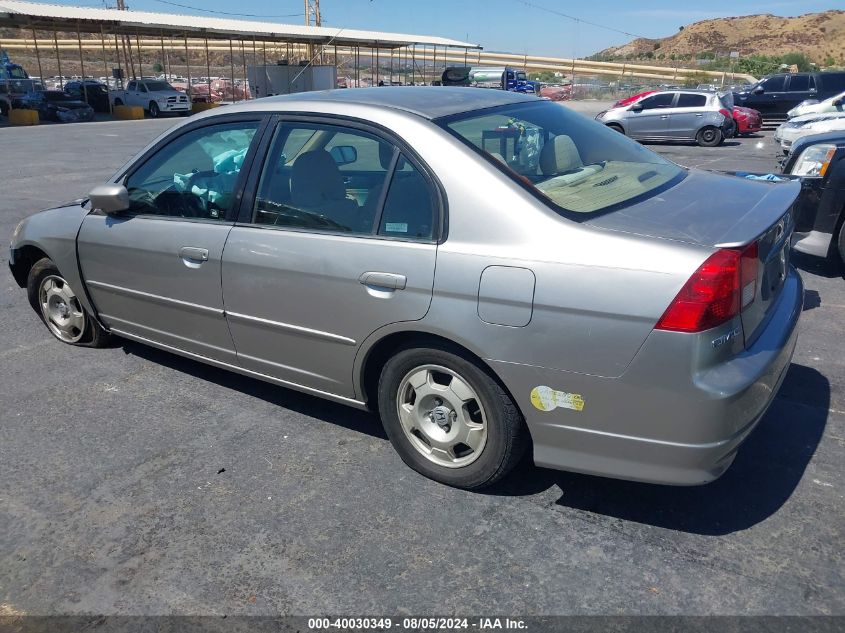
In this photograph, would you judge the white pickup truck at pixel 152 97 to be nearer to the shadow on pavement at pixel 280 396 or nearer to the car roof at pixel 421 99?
the shadow on pavement at pixel 280 396

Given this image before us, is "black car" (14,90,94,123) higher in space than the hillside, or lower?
lower

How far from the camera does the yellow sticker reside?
2.78 metres

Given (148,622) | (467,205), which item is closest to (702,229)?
(467,205)

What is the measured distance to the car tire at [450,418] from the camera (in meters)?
3.01

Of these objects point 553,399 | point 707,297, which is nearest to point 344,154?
point 553,399

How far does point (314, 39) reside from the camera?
128 feet

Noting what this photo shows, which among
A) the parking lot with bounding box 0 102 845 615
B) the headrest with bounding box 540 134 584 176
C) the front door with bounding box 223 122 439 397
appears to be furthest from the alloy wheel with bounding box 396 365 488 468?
the headrest with bounding box 540 134 584 176

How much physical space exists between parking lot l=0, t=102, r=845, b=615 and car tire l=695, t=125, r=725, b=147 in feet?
54.6

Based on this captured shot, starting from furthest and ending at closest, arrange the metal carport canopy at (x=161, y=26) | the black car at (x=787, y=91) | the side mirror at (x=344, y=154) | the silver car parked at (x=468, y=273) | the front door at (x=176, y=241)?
1. the metal carport canopy at (x=161, y=26)
2. the black car at (x=787, y=91)
3. the front door at (x=176, y=241)
4. the side mirror at (x=344, y=154)
5. the silver car parked at (x=468, y=273)

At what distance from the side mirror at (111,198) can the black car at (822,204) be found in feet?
16.4

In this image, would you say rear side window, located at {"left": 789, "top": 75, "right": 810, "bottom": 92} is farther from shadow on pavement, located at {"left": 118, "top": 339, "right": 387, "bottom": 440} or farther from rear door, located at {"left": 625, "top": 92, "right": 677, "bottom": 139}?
shadow on pavement, located at {"left": 118, "top": 339, "right": 387, "bottom": 440}

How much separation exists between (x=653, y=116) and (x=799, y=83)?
6664 mm

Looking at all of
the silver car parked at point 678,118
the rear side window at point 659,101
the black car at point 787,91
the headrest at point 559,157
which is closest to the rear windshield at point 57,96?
the silver car parked at point 678,118

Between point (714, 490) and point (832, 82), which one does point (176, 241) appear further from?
point (832, 82)
